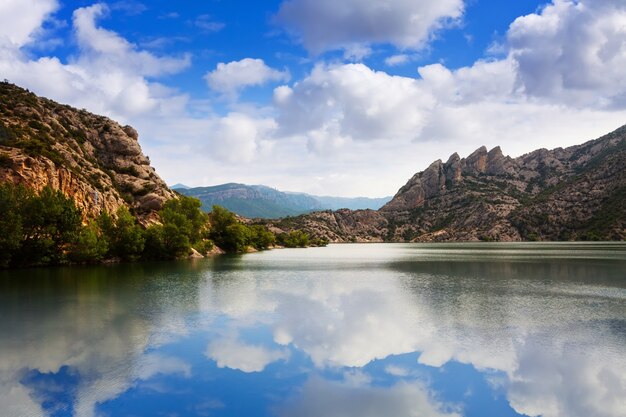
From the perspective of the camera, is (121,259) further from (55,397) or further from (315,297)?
(55,397)

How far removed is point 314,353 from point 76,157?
10625cm

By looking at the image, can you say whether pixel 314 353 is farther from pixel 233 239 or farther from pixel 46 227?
pixel 233 239

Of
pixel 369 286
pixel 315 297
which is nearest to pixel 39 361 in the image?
pixel 315 297

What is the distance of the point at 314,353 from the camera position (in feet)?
74.8

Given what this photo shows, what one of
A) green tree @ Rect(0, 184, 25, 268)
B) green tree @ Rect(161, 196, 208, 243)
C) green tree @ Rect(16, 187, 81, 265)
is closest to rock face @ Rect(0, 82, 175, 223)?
green tree @ Rect(161, 196, 208, 243)

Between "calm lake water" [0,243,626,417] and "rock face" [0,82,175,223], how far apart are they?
168 ft

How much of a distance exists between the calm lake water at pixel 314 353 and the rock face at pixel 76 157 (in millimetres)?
51229

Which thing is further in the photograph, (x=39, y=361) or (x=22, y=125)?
(x=22, y=125)

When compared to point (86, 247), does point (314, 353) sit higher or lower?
lower

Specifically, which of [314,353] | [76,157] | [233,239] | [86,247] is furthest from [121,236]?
[314,353]

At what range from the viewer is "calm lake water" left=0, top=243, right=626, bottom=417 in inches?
630

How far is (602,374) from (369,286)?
3218 centimetres

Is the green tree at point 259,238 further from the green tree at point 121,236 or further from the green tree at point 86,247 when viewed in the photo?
the green tree at point 86,247

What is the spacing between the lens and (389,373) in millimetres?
19531
